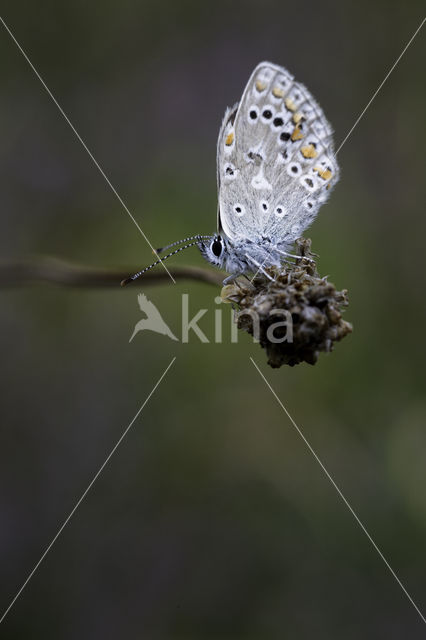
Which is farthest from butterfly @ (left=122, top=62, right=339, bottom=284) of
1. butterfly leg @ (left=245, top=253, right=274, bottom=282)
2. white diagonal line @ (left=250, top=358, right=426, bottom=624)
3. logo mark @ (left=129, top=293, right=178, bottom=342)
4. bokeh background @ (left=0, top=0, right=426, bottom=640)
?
white diagonal line @ (left=250, top=358, right=426, bottom=624)

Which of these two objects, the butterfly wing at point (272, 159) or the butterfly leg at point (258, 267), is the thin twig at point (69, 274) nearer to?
the butterfly leg at point (258, 267)

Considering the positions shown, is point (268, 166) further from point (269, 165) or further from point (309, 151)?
point (309, 151)

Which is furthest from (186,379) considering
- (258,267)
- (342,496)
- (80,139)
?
(80,139)

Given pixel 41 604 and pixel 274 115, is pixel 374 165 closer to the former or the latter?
pixel 274 115

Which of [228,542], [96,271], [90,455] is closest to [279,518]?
[228,542]

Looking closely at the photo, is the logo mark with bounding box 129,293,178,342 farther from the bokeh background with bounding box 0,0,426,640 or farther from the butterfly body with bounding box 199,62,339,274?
the butterfly body with bounding box 199,62,339,274

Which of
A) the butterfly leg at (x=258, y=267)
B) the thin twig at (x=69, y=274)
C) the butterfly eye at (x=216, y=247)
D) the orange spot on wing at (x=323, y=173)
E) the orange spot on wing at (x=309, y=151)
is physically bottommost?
the thin twig at (x=69, y=274)

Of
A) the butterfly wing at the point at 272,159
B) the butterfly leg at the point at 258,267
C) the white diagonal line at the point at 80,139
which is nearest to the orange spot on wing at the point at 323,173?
the butterfly wing at the point at 272,159
